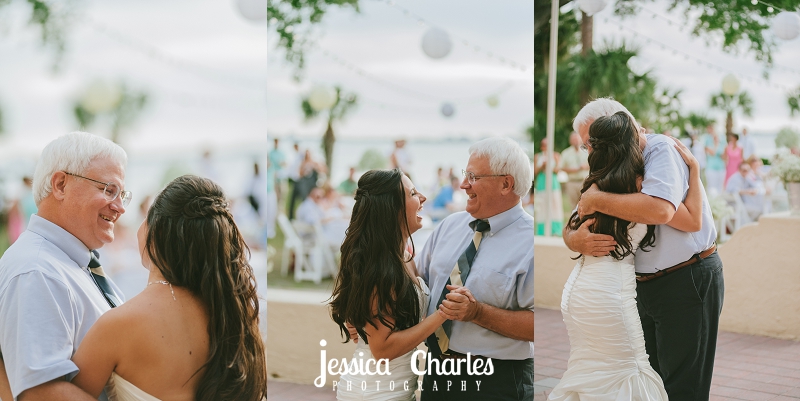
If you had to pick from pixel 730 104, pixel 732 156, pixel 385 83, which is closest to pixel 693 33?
pixel 730 104

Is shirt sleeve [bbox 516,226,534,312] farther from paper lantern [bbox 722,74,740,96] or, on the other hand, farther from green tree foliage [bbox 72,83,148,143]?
paper lantern [bbox 722,74,740,96]

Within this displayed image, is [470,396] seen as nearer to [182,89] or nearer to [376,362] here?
[376,362]

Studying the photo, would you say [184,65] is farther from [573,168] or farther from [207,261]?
[207,261]

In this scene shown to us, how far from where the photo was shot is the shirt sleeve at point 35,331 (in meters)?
1.42

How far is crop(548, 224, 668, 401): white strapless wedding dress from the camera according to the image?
2.15 metres

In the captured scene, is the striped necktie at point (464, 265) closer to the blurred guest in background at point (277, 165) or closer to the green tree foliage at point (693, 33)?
the green tree foliage at point (693, 33)

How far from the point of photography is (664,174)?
2055 millimetres

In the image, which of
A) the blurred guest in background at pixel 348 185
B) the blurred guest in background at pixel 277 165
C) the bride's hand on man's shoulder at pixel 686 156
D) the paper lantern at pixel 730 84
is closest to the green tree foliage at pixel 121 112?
the blurred guest in background at pixel 277 165

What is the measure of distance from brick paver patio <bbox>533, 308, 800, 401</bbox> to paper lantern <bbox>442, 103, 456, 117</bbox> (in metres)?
4.01

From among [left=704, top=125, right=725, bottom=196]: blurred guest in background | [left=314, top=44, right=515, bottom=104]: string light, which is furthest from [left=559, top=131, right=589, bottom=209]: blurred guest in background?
[left=704, top=125, right=725, bottom=196]: blurred guest in background


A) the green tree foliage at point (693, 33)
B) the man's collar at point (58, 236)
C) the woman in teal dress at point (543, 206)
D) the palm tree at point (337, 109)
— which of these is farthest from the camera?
the palm tree at point (337, 109)

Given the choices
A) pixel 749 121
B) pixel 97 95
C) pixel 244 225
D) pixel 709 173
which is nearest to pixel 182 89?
pixel 97 95

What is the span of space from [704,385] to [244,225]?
5.64 m

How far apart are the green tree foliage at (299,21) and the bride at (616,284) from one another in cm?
263
